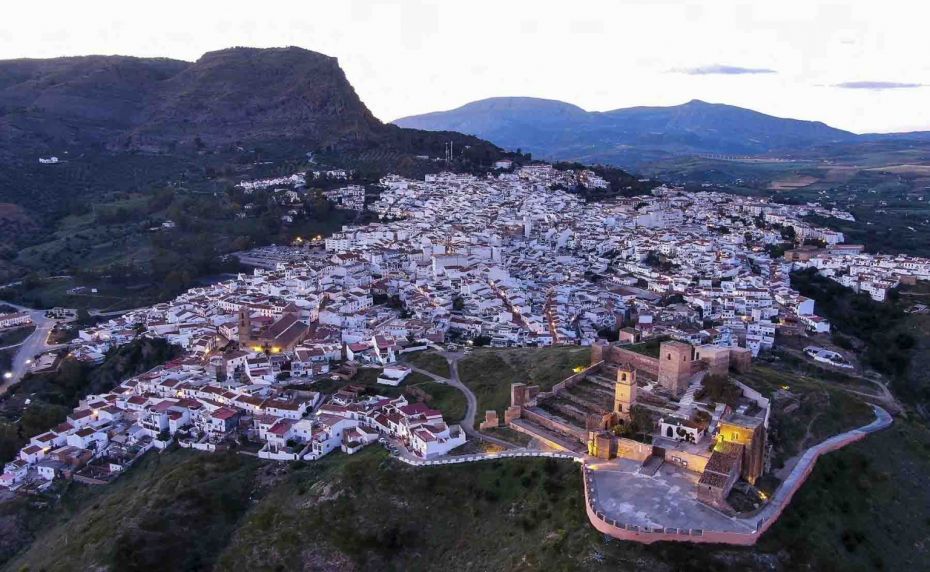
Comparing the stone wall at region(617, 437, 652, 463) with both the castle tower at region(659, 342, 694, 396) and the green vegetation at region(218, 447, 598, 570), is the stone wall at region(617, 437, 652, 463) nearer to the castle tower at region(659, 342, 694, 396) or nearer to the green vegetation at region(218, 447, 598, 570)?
the green vegetation at region(218, 447, 598, 570)

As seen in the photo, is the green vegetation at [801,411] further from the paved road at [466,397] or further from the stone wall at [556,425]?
the paved road at [466,397]

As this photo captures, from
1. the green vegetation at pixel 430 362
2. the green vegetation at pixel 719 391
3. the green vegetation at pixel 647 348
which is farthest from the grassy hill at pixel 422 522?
the green vegetation at pixel 647 348

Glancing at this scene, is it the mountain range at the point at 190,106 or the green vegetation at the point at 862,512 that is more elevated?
the mountain range at the point at 190,106

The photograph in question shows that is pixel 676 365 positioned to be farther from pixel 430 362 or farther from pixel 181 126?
pixel 181 126

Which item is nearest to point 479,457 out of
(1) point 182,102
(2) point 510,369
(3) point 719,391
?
(2) point 510,369

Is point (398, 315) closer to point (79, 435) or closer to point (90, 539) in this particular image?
point (79, 435)

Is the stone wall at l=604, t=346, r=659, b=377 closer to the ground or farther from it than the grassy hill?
farther from it

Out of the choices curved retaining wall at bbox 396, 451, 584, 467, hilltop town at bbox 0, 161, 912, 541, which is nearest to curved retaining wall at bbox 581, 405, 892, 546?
hilltop town at bbox 0, 161, 912, 541
